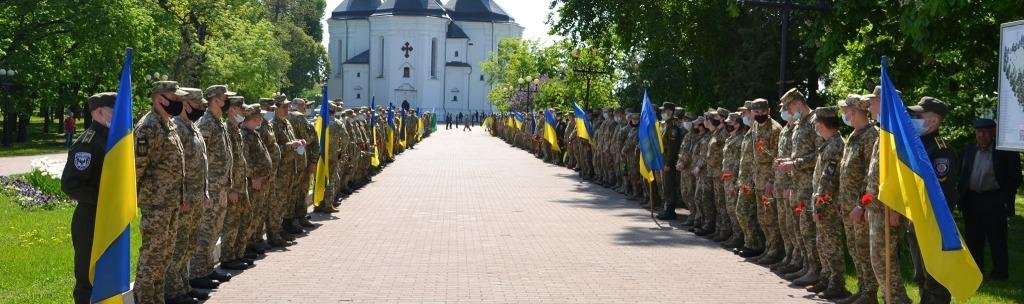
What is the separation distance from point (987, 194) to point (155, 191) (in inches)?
316

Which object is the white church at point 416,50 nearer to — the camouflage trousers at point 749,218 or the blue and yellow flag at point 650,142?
the blue and yellow flag at point 650,142

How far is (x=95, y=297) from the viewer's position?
26.2ft

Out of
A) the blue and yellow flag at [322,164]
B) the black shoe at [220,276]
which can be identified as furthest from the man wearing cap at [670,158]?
the black shoe at [220,276]

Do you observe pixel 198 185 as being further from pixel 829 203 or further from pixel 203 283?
pixel 829 203

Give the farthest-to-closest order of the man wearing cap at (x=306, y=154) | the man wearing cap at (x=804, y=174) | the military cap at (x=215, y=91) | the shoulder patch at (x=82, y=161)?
the man wearing cap at (x=306, y=154) → the man wearing cap at (x=804, y=174) → the military cap at (x=215, y=91) → the shoulder patch at (x=82, y=161)

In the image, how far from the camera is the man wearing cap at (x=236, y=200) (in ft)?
38.6

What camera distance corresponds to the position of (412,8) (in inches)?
5182

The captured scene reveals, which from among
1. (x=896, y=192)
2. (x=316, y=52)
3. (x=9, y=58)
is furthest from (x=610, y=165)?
(x=316, y=52)

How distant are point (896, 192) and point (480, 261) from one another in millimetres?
5472

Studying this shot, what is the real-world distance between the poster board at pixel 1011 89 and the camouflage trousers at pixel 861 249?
1.61 m

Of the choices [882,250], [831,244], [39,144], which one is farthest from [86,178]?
[39,144]

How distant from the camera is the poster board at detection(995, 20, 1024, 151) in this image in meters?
10.5

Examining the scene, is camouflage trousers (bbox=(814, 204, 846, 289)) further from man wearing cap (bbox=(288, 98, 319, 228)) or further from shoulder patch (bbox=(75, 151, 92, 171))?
man wearing cap (bbox=(288, 98, 319, 228))

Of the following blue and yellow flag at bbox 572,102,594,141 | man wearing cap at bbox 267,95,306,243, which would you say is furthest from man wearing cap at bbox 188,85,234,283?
blue and yellow flag at bbox 572,102,594,141
